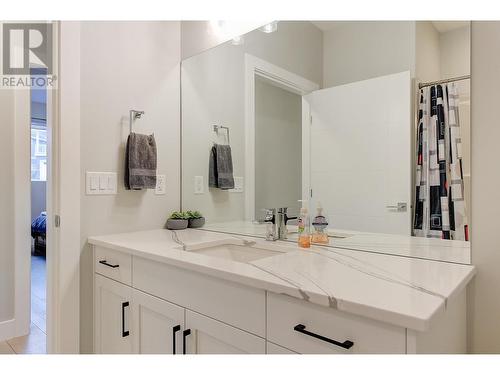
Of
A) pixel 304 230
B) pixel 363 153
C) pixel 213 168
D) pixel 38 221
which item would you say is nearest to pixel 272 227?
pixel 304 230

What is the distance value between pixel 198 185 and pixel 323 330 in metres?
1.35

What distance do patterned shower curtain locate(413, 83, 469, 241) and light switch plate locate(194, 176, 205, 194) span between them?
1.18 m

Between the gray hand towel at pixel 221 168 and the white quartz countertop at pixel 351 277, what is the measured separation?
0.61 metres

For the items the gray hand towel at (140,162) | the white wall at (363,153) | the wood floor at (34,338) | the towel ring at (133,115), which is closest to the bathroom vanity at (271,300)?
the white wall at (363,153)

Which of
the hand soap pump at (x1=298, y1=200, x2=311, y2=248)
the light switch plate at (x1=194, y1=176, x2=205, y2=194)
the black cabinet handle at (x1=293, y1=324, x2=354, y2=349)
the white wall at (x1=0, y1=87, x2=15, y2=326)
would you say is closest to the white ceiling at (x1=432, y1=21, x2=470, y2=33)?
the hand soap pump at (x1=298, y1=200, x2=311, y2=248)

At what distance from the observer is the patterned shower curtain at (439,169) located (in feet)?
3.82

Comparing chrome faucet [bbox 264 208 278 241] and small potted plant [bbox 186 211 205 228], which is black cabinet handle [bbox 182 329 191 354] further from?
small potted plant [bbox 186 211 205 228]

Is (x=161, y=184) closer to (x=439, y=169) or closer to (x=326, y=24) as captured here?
(x=326, y=24)

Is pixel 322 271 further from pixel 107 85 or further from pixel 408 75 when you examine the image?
pixel 107 85

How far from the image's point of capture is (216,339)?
105 cm
